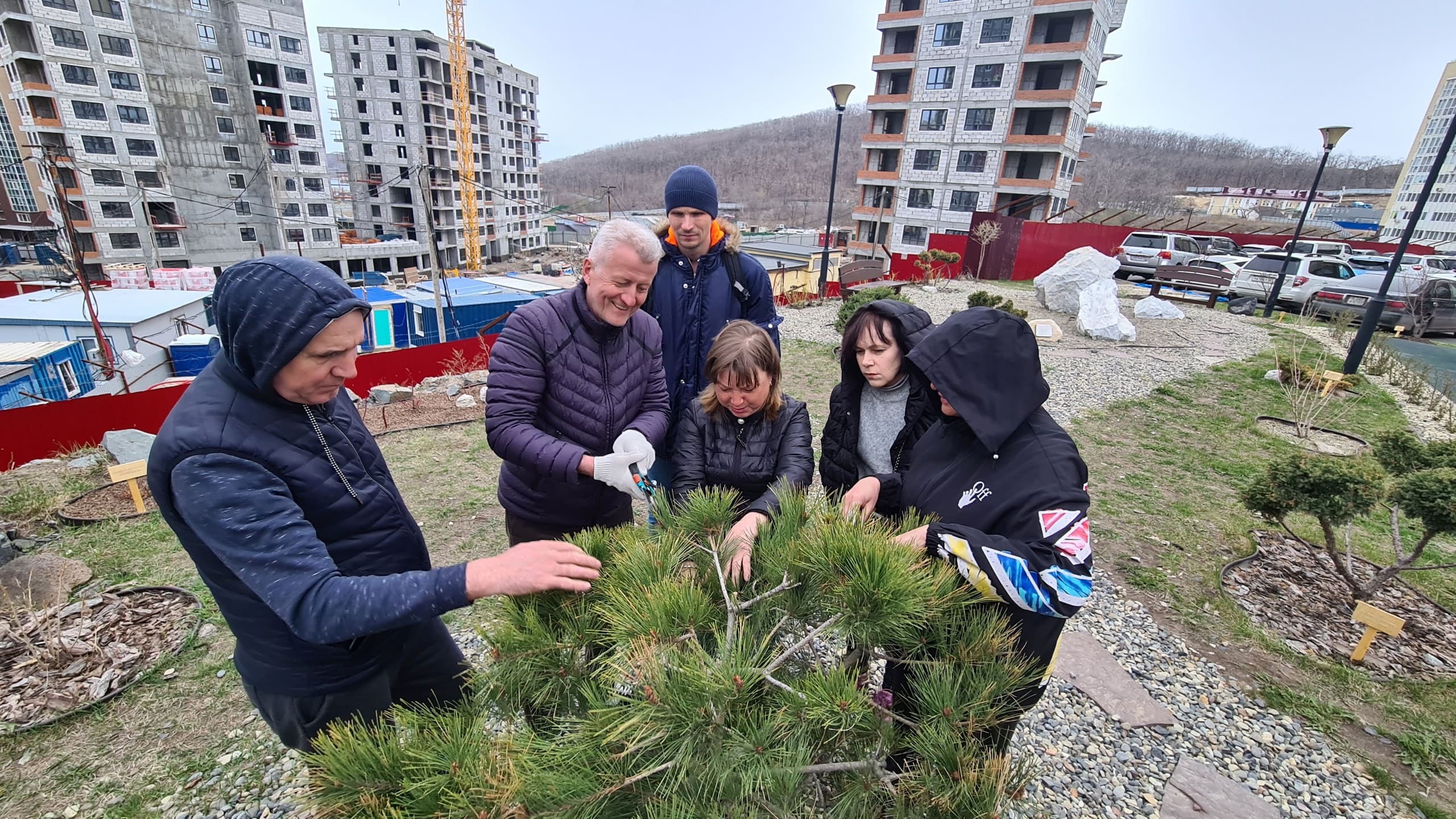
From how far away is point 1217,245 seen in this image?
21812mm

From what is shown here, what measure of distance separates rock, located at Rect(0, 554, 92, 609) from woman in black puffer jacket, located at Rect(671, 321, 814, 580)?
4122 millimetres

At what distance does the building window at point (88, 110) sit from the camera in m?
27.7

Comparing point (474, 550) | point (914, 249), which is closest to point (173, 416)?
point (474, 550)

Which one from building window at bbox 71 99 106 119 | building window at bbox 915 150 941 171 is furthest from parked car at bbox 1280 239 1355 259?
building window at bbox 71 99 106 119

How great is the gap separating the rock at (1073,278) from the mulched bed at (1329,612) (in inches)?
360

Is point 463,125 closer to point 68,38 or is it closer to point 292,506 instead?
point 68,38

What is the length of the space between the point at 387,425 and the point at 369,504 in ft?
20.2

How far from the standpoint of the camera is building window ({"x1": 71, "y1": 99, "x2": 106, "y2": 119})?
91.0 feet

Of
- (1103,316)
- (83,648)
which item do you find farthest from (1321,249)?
(83,648)

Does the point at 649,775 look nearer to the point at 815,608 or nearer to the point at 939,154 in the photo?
the point at 815,608

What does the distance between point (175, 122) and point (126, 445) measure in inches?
1519

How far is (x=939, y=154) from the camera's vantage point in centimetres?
2861

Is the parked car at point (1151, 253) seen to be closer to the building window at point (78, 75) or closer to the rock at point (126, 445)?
the rock at point (126, 445)

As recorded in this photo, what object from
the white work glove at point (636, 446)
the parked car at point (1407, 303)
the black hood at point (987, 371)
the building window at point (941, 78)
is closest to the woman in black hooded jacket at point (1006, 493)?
the black hood at point (987, 371)
